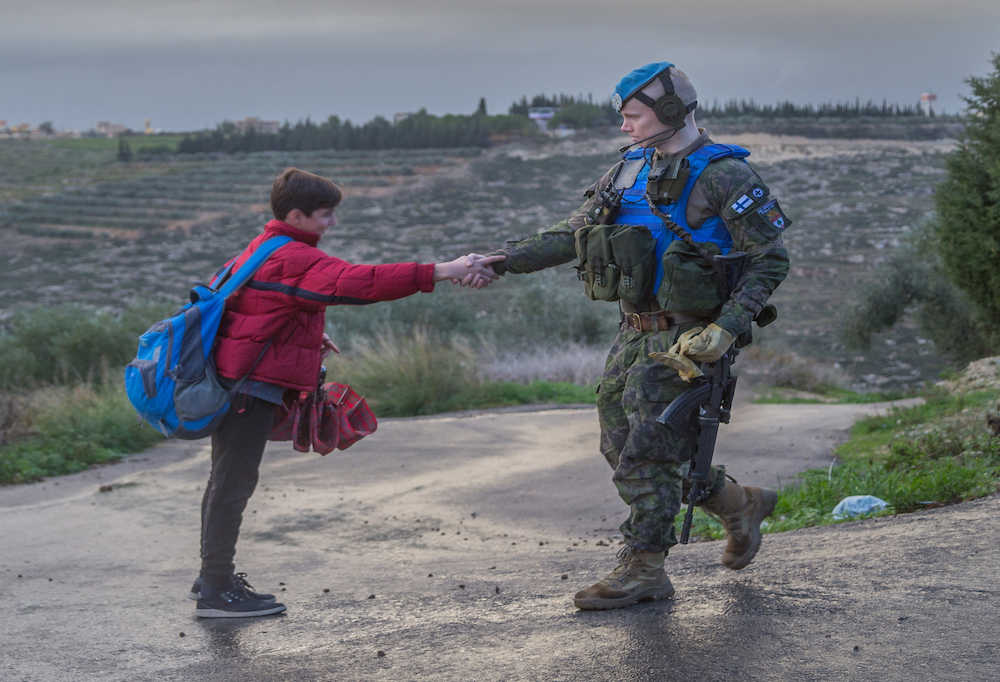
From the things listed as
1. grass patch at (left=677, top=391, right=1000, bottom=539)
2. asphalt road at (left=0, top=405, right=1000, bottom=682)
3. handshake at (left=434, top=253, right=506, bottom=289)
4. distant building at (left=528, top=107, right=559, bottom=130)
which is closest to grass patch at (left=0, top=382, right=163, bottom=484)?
asphalt road at (left=0, top=405, right=1000, bottom=682)

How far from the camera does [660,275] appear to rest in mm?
3682

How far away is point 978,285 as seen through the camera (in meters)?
11.3

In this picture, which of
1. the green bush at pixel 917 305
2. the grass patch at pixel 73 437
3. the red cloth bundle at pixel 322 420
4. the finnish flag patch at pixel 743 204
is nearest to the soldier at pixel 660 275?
the finnish flag patch at pixel 743 204

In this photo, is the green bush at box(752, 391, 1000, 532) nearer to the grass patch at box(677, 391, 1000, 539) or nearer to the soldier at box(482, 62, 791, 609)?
the grass patch at box(677, 391, 1000, 539)

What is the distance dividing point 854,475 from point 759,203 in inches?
131

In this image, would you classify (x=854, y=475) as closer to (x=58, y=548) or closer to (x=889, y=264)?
(x=58, y=548)

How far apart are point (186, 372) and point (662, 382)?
204 cm

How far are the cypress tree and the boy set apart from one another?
891cm

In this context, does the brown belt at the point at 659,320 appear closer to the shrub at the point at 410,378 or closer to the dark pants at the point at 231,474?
the dark pants at the point at 231,474

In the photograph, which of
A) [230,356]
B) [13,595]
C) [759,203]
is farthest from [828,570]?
[13,595]

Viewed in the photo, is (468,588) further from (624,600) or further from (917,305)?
(917,305)

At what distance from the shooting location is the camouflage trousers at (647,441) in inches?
144

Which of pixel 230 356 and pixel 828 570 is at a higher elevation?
pixel 230 356

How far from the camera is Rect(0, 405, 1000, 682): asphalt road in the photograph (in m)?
3.23
